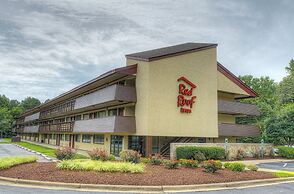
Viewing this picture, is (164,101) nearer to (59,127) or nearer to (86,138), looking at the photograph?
(86,138)

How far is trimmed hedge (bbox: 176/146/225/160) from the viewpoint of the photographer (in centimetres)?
2386

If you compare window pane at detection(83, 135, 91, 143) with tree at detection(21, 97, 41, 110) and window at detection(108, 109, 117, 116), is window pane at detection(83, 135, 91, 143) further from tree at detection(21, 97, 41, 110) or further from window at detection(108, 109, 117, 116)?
tree at detection(21, 97, 41, 110)

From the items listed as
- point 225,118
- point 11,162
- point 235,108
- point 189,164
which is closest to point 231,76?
point 235,108

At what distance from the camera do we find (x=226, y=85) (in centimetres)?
3406

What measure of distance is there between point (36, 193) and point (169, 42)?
31881mm

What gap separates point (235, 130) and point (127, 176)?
75.3 feet

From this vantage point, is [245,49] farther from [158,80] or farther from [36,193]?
[36,193]

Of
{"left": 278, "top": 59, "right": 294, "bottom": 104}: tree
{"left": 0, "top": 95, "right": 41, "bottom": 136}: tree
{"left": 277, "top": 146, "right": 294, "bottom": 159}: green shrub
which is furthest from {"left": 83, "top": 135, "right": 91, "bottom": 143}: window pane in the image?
{"left": 0, "top": 95, "right": 41, "bottom": 136}: tree

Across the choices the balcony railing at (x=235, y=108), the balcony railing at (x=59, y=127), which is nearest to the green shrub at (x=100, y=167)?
the balcony railing at (x=235, y=108)

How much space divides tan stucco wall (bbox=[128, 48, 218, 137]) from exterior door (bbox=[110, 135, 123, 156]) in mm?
5059

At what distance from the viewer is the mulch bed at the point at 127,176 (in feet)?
42.1

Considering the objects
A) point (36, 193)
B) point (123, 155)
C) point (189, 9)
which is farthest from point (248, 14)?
point (36, 193)

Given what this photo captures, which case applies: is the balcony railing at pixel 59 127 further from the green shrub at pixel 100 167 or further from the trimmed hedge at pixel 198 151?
the green shrub at pixel 100 167

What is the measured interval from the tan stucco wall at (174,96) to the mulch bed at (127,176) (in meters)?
10.3
